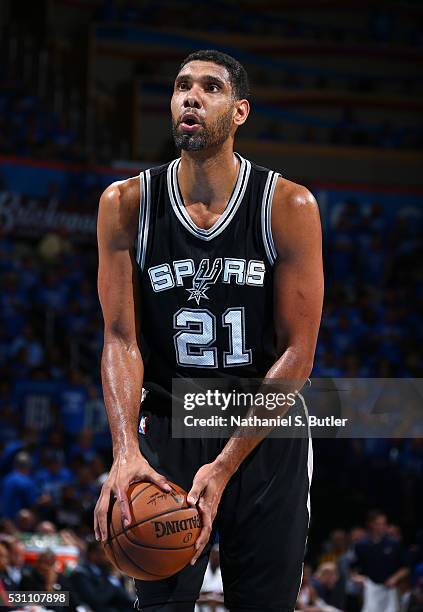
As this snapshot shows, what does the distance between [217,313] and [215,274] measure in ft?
0.41

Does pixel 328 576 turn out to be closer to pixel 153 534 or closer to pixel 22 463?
pixel 22 463

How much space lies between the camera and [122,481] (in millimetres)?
3240

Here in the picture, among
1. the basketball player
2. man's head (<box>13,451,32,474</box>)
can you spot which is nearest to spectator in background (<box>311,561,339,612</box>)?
man's head (<box>13,451,32,474</box>)

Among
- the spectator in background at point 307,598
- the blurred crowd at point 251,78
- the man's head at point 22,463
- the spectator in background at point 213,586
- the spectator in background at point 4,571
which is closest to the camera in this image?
the spectator in background at point 4,571

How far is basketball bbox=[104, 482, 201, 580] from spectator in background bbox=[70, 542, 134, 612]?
6.08 meters

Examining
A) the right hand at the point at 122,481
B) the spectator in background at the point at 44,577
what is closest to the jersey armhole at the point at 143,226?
the right hand at the point at 122,481

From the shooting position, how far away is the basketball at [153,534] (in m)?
3.15

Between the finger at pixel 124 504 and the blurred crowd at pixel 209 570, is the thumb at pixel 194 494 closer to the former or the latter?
the finger at pixel 124 504

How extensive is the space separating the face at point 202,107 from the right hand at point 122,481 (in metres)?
1.01

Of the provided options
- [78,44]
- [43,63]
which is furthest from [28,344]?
[78,44]

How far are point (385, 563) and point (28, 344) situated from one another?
6.06 m

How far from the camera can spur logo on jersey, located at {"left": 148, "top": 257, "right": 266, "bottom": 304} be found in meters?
3.46

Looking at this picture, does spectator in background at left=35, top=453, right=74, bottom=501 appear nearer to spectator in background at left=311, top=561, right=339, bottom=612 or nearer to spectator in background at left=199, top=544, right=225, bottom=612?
spectator in background at left=199, top=544, right=225, bottom=612

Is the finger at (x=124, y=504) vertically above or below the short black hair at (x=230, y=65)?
below
